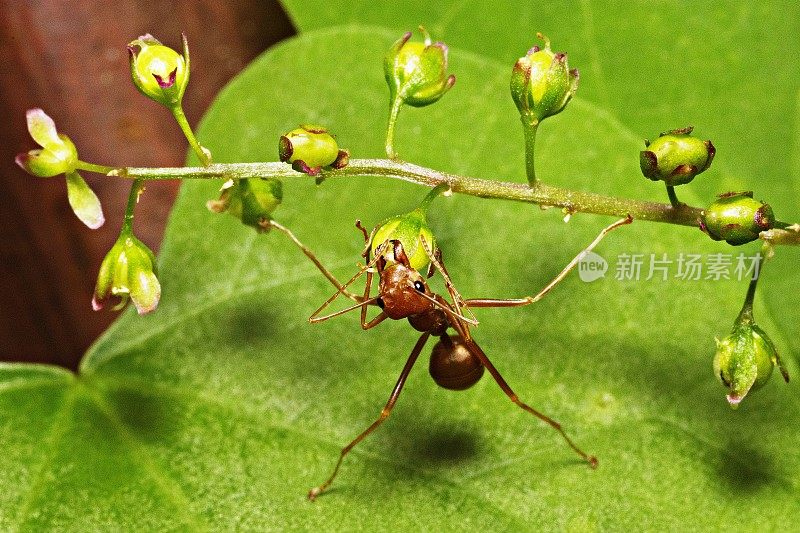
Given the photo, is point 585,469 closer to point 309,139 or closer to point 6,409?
point 309,139

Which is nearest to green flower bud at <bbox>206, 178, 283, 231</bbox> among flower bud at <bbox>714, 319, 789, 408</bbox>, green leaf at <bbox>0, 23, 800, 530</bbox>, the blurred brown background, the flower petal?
the flower petal

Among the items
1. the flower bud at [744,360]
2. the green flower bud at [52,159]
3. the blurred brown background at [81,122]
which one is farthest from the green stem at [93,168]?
the blurred brown background at [81,122]

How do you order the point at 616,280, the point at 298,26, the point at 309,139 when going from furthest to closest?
the point at 298,26 < the point at 616,280 < the point at 309,139

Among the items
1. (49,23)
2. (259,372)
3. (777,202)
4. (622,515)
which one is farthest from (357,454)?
(49,23)

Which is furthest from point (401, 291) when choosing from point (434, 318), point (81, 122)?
point (81, 122)

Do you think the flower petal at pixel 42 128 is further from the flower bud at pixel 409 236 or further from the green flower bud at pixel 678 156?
the green flower bud at pixel 678 156
